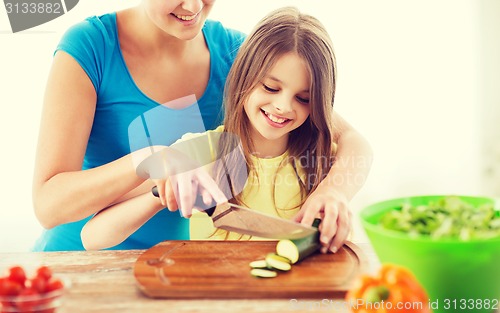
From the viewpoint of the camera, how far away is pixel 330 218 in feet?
4.17

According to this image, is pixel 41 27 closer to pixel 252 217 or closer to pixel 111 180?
pixel 111 180

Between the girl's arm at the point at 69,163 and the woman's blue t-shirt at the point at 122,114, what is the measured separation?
0.20ft

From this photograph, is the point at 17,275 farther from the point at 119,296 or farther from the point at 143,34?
the point at 143,34

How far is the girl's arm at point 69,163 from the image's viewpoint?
1379 millimetres

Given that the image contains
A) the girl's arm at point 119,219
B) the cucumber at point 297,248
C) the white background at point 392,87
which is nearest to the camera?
the cucumber at point 297,248

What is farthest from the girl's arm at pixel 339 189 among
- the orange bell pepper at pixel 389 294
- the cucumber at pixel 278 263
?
the orange bell pepper at pixel 389 294

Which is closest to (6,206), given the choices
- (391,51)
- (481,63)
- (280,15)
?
(280,15)

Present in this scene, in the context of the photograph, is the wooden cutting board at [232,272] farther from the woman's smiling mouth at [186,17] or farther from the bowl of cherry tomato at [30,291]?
the woman's smiling mouth at [186,17]

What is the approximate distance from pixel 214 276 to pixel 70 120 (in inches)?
23.1

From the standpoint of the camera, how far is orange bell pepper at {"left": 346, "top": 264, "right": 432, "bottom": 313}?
842mm

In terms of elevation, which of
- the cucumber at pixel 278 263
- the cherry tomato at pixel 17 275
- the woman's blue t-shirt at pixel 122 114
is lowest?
the cucumber at pixel 278 263

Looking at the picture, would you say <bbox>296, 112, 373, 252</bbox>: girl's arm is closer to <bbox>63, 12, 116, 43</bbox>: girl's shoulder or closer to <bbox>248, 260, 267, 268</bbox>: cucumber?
<bbox>248, 260, 267, 268</bbox>: cucumber

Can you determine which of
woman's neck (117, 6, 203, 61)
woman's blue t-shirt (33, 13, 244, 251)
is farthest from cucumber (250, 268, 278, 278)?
woman's neck (117, 6, 203, 61)

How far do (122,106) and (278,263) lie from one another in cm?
72
